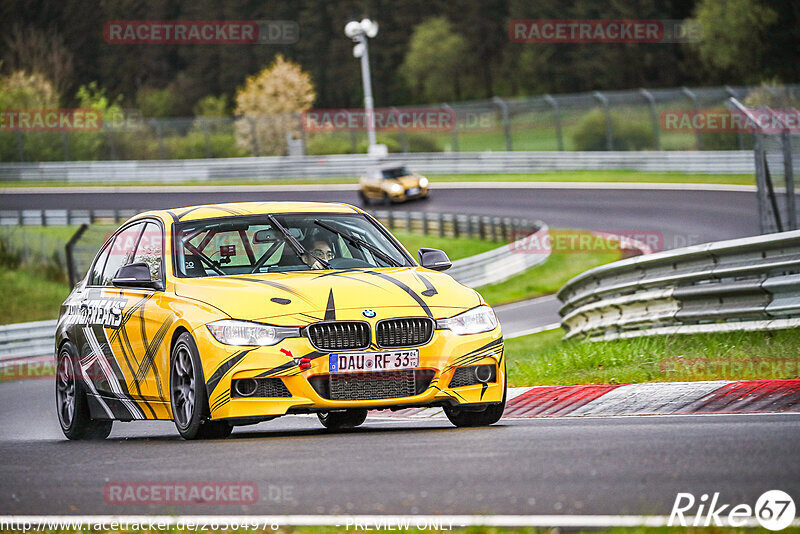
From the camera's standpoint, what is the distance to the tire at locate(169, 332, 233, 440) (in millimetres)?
7961

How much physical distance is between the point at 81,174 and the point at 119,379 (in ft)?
165

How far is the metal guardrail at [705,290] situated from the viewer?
10.9 m

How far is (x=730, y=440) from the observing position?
670 cm

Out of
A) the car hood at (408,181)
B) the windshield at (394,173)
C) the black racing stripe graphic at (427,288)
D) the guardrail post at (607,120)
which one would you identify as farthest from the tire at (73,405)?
the guardrail post at (607,120)

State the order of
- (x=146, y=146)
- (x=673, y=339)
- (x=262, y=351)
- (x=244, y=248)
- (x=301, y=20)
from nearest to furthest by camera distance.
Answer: (x=262, y=351) < (x=244, y=248) < (x=673, y=339) < (x=146, y=146) < (x=301, y=20)

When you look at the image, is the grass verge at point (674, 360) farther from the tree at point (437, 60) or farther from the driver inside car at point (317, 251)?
the tree at point (437, 60)

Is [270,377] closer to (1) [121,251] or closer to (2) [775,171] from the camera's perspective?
(1) [121,251]

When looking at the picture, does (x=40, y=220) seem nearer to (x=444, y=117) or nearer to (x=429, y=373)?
(x=444, y=117)

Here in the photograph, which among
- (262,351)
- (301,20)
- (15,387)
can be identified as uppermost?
(301,20)

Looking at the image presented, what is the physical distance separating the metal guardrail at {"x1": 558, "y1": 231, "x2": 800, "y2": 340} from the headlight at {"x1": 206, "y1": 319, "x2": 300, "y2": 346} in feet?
15.9

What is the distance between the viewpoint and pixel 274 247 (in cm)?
909

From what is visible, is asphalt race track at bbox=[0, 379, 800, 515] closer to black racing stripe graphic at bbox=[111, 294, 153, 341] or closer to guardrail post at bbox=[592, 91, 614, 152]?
black racing stripe graphic at bbox=[111, 294, 153, 341]

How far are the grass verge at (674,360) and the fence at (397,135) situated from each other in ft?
116

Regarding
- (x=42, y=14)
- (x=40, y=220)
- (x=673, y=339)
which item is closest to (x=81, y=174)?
(x=40, y=220)
